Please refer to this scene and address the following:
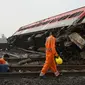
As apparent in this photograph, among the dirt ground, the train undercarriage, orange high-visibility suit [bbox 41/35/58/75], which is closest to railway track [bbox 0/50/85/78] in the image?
orange high-visibility suit [bbox 41/35/58/75]

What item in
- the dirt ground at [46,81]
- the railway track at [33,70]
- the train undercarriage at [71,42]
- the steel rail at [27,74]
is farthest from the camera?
the train undercarriage at [71,42]

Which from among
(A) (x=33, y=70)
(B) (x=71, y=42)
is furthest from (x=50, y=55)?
(B) (x=71, y=42)

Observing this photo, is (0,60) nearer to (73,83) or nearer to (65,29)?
(73,83)

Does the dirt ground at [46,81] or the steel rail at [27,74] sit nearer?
the dirt ground at [46,81]

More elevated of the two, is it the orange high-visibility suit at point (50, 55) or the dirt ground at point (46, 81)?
the orange high-visibility suit at point (50, 55)

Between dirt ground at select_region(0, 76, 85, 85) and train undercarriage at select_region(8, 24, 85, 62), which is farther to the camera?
train undercarriage at select_region(8, 24, 85, 62)

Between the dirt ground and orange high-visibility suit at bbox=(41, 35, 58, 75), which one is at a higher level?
orange high-visibility suit at bbox=(41, 35, 58, 75)

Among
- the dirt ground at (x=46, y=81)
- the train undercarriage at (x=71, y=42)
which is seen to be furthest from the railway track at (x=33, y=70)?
the train undercarriage at (x=71, y=42)

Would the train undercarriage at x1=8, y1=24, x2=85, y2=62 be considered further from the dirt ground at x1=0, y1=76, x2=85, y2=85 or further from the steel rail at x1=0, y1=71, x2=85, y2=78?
the dirt ground at x1=0, y1=76, x2=85, y2=85

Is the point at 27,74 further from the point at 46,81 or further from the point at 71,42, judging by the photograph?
the point at 71,42

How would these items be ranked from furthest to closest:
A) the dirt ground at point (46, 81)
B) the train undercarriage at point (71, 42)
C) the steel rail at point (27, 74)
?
the train undercarriage at point (71, 42) < the steel rail at point (27, 74) < the dirt ground at point (46, 81)

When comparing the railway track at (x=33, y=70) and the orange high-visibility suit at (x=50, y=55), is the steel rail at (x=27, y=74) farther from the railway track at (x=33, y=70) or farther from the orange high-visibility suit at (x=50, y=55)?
the orange high-visibility suit at (x=50, y=55)

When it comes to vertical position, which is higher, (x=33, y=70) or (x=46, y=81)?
(x=46, y=81)

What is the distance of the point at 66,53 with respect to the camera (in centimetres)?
1330
